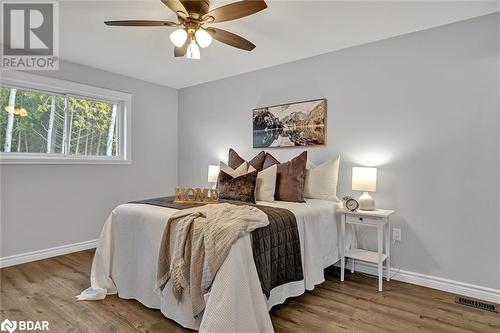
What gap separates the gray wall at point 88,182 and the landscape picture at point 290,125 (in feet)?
5.78

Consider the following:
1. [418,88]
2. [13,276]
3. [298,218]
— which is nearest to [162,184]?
[13,276]

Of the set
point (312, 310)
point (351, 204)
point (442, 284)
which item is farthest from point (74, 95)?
point (442, 284)

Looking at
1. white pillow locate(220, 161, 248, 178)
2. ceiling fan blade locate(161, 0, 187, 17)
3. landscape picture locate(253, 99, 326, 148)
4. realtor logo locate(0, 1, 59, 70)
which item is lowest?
white pillow locate(220, 161, 248, 178)

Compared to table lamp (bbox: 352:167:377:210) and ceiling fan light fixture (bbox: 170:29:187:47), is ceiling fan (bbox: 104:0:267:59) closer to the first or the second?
ceiling fan light fixture (bbox: 170:29:187:47)

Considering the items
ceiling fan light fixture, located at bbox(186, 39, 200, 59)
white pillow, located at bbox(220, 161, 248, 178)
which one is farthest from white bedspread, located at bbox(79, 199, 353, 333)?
ceiling fan light fixture, located at bbox(186, 39, 200, 59)

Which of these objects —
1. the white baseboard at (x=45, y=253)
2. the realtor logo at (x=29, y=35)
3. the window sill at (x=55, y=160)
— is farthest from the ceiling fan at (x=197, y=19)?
the white baseboard at (x=45, y=253)

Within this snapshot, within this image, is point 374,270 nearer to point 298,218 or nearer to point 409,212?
point 409,212

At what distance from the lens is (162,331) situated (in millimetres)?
1904

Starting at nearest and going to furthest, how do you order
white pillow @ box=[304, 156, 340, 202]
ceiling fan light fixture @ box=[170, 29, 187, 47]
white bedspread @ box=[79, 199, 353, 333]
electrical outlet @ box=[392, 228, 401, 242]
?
white bedspread @ box=[79, 199, 353, 333], ceiling fan light fixture @ box=[170, 29, 187, 47], electrical outlet @ box=[392, 228, 401, 242], white pillow @ box=[304, 156, 340, 202]

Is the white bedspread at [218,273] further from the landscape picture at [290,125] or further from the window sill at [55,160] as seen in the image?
the window sill at [55,160]

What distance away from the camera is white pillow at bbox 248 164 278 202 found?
9.60ft

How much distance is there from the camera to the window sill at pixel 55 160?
3.11 m

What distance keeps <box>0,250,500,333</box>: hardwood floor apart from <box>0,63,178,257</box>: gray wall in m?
0.68

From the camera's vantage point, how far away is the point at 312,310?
2.21 m
